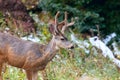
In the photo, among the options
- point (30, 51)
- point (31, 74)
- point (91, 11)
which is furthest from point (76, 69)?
point (91, 11)

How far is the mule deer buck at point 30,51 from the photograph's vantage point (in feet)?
24.4

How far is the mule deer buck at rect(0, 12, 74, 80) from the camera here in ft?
24.4

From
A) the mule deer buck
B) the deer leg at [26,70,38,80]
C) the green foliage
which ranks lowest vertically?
the green foliage

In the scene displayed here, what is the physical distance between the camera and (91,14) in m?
11.7

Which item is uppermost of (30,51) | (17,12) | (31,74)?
(30,51)

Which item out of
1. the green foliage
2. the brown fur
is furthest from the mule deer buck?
the brown fur

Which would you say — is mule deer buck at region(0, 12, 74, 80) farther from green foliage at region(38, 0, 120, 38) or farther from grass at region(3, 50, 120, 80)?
green foliage at region(38, 0, 120, 38)

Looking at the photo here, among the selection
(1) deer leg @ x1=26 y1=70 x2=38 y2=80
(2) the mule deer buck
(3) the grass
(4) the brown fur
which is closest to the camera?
(2) the mule deer buck

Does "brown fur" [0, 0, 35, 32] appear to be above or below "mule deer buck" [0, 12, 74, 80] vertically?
below

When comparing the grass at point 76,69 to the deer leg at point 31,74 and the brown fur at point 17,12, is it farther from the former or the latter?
the brown fur at point 17,12

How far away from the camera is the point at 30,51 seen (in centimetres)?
755

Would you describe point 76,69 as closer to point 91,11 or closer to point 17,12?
point 91,11

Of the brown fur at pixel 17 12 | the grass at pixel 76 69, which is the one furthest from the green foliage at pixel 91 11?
the grass at pixel 76 69

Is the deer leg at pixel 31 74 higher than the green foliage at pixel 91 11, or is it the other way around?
the deer leg at pixel 31 74
